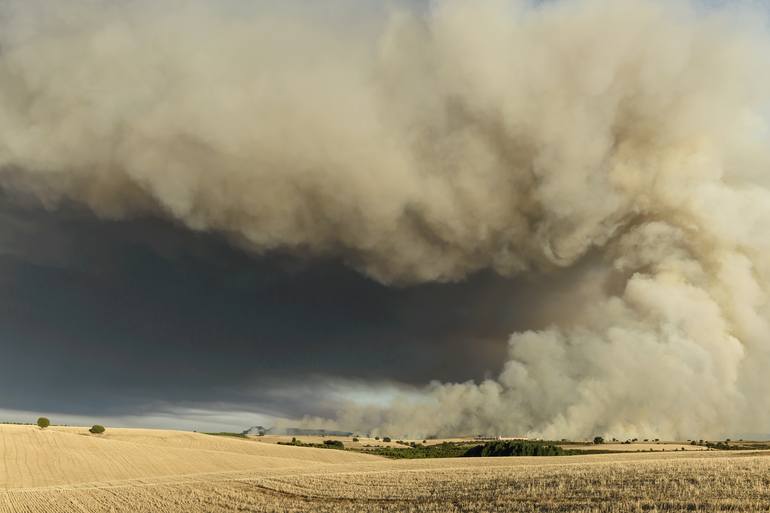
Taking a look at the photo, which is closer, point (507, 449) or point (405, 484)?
point (405, 484)

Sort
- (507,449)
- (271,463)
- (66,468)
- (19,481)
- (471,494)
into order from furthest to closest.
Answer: (507,449)
(271,463)
(66,468)
(19,481)
(471,494)

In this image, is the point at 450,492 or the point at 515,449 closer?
the point at 450,492

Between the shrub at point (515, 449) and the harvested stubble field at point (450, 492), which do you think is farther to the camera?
the shrub at point (515, 449)

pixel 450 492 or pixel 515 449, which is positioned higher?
pixel 515 449

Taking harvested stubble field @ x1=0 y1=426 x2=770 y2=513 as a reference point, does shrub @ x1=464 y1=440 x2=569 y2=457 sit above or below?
above

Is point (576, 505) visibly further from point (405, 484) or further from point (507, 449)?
point (507, 449)

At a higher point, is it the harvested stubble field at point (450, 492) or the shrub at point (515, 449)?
the shrub at point (515, 449)

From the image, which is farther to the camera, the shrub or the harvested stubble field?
the shrub

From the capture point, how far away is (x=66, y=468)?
70.0 meters

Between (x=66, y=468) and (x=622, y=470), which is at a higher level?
(x=622, y=470)

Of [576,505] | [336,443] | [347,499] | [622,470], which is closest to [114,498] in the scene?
[347,499]

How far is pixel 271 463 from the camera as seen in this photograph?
85.8 metres

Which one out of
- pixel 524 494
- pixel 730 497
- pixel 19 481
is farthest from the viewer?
pixel 19 481

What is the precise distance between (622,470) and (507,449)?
77.1 metres
